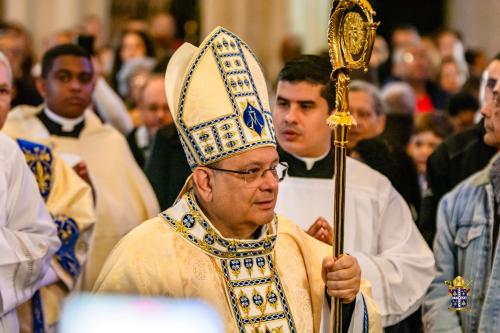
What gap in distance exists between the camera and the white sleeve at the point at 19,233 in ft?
21.0

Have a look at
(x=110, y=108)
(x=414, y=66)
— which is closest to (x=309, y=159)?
(x=110, y=108)

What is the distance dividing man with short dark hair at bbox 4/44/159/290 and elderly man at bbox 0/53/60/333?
154cm

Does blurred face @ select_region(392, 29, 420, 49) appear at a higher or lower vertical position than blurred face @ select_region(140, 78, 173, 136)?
lower

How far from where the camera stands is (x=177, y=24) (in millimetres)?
20344

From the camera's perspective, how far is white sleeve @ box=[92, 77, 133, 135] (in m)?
10.5

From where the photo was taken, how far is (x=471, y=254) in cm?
632

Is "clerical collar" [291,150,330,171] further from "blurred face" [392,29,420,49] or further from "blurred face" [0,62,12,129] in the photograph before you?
"blurred face" [392,29,420,49]

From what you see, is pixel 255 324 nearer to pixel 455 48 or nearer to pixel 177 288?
pixel 177 288

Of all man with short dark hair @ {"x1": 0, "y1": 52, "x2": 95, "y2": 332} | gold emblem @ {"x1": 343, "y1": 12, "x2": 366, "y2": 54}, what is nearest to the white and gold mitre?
gold emblem @ {"x1": 343, "y1": 12, "x2": 366, "y2": 54}

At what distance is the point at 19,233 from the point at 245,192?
1761mm

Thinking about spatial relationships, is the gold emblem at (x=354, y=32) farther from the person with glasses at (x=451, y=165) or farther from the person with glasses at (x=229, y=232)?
the person with glasses at (x=451, y=165)

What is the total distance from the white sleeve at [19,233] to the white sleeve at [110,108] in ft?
12.5

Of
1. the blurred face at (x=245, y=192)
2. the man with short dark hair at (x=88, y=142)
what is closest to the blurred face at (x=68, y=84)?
the man with short dark hair at (x=88, y=142)

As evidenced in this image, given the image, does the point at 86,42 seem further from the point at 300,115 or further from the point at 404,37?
the point at 404,37
